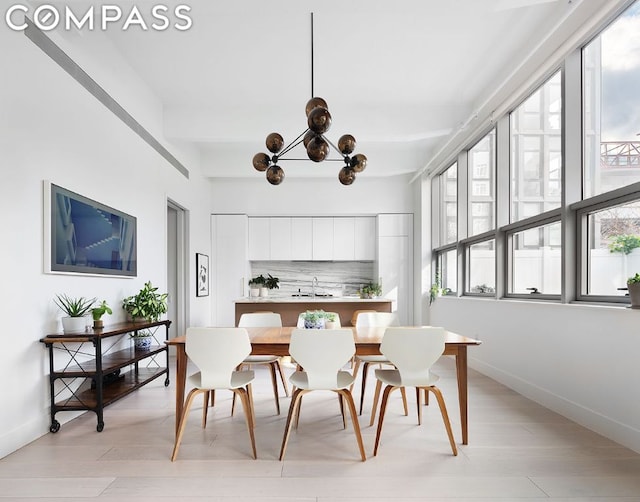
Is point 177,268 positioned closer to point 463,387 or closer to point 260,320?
point 260,320

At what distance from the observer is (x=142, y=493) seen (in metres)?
2.12

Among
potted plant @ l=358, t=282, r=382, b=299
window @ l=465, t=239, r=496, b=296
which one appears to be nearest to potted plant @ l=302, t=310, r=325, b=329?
window @ l=465, t=239, r=496, b=296

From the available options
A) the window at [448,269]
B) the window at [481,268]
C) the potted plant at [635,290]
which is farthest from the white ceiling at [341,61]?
the potted plant at [635,290]

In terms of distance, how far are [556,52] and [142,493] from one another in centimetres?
403

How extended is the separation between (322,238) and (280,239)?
722 mm

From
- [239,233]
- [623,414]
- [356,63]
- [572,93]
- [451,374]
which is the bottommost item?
[451,374]

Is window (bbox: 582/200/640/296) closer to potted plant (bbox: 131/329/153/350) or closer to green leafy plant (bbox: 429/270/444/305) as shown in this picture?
green leafy plant (bbox: 429/270/444/305)

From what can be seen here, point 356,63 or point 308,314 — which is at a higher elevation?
point 356,63

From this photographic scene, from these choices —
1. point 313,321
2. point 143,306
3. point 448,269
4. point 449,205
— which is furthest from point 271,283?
point 313,321

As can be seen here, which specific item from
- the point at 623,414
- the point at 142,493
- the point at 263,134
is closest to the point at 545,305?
the point at 623,414

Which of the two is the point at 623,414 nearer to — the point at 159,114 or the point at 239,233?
the point at 159,114

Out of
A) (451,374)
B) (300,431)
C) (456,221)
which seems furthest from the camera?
(456,221)

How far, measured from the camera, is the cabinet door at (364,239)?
24.2 feet

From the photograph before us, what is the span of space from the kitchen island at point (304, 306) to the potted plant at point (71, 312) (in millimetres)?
2897
